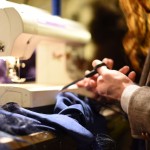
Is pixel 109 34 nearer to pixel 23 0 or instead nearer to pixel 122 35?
pixel 122 35

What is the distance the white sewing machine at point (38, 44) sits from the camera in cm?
82

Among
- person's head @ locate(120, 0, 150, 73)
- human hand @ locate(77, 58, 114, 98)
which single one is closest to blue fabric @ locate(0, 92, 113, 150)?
human hand @ locate(77, 58, 114, 98)

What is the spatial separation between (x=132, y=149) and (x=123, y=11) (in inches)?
21.8

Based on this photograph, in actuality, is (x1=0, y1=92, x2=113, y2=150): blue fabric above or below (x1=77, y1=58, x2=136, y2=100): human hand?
below

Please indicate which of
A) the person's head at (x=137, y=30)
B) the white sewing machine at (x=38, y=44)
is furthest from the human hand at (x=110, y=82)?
the person's head at (x=137, y=30)

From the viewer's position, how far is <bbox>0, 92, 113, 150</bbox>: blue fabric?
0.61 metres

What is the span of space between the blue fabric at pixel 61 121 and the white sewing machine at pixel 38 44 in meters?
0.09

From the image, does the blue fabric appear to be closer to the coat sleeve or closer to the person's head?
the coat sleeve

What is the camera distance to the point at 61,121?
676 millimetres

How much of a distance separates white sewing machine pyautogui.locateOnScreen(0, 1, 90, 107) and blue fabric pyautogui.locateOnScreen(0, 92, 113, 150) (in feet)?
0.30

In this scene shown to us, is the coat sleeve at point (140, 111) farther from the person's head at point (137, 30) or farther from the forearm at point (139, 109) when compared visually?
the person's head at point (137, 30)

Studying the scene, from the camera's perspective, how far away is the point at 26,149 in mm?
562

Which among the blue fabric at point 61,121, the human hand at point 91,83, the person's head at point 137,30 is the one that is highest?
the person's head at point 137,30

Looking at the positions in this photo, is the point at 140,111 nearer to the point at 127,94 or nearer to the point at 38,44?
the point at 127,94
